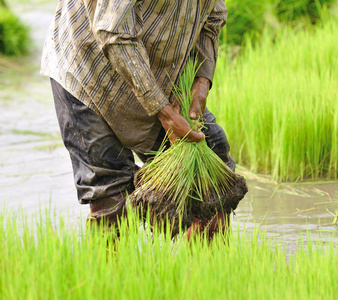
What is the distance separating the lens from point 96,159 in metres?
2.29

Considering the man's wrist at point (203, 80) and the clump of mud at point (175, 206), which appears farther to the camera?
the man's wrist at point (203, 80)

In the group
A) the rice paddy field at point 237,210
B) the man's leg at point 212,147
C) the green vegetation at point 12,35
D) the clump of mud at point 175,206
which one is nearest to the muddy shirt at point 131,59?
the man's leg at point 212,147

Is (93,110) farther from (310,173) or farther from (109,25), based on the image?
(310,173)

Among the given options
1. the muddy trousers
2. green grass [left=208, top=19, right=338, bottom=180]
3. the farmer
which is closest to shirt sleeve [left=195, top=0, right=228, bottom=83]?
the farmer

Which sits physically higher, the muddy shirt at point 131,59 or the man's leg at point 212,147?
the muddy shirt at point 131,59

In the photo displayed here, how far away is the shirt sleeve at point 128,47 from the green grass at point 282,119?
1537 millimetres

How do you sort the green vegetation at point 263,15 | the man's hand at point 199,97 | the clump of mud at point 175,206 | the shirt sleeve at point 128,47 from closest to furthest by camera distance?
the shirt sleeve at point 128,47, the clump of mud at point 175,206, the man's hand at point 199,97, the green vegetation at point 263,15

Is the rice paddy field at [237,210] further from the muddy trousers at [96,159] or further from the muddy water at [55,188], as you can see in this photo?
the muddy trousers at [96,159]

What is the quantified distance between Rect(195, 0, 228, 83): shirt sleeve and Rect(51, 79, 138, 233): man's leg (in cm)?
45

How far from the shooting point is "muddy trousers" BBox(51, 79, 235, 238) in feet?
7.46

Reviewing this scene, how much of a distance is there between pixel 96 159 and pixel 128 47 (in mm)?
478

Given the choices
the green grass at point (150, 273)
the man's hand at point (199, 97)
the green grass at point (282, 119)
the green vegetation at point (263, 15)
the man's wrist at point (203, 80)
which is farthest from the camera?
the green vegetation at point (263, 15)

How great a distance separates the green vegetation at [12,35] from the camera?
8.05 m

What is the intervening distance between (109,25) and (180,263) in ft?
2.60
